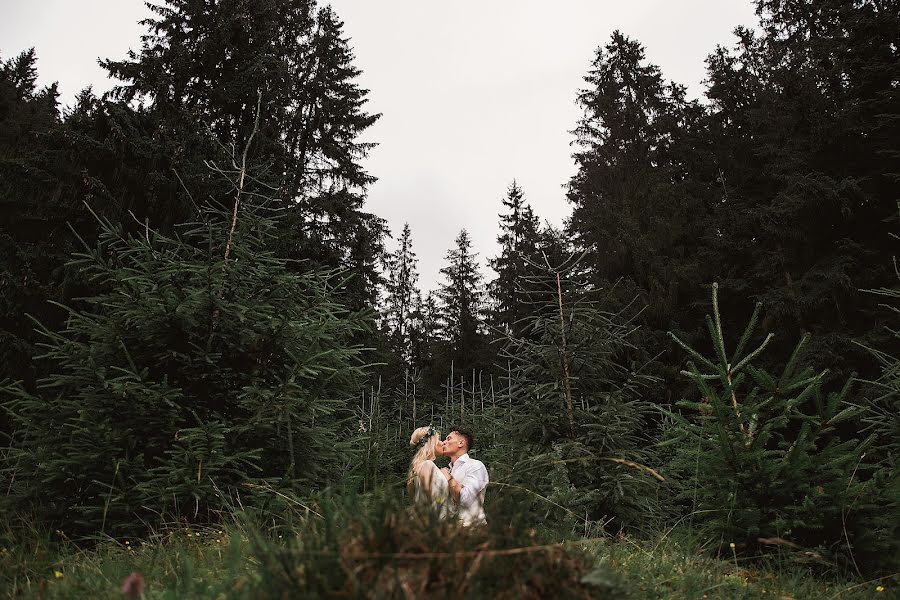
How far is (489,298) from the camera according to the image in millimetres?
29359

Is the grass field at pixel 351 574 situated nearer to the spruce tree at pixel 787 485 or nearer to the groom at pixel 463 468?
the spruce tree at pixel 787 485

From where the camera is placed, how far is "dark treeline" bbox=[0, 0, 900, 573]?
3.73 meters

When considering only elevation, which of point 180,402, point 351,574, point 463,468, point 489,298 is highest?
point 489,298

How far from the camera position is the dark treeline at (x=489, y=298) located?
3734 millimetres

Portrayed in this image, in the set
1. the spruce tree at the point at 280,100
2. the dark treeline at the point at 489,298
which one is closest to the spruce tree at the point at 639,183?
the dark treeline at the point at 489,298

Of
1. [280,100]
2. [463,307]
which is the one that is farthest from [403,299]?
[280,100]

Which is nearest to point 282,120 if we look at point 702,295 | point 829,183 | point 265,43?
point 265,43

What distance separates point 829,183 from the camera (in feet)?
44.3

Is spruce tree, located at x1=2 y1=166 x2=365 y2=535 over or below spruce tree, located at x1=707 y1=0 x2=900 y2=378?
below

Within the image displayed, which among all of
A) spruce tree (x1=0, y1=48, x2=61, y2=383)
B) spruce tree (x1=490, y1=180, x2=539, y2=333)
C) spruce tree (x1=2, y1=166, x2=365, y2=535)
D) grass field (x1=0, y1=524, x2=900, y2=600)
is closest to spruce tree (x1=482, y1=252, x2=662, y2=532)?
grass field (x1=0, y1=524, x2=900, y2=600)

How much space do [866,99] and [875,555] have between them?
1475 centimetres

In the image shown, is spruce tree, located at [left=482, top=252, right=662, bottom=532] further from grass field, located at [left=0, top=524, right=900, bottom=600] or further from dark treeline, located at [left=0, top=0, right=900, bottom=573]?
grass field, located at [left=0, top=524, right=900, bottom=600]

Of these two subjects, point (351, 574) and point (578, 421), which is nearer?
point (351, 574)

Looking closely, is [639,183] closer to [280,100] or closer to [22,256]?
[280,100]
